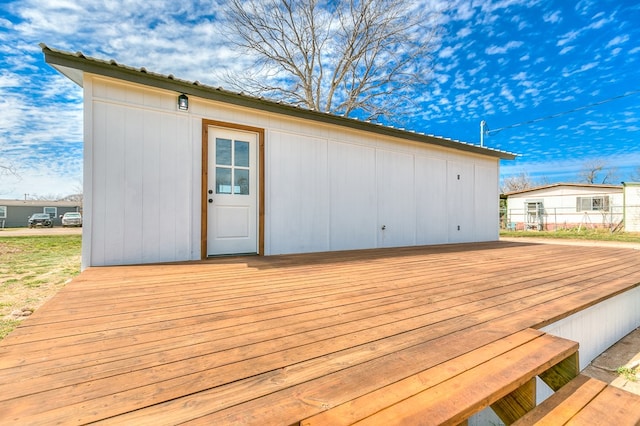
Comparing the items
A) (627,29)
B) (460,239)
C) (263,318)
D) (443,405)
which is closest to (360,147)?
(460,239)

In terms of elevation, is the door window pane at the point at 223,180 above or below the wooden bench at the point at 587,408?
above

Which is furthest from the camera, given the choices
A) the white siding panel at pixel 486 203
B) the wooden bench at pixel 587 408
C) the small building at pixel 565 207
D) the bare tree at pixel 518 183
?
the bare tree at pixel 518 183

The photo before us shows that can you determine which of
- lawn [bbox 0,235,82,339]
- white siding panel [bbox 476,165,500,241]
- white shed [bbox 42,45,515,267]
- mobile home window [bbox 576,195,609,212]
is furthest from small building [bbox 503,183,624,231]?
lawn [bbox 0,235,82,339]

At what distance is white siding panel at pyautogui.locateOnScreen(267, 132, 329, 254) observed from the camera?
170 inches

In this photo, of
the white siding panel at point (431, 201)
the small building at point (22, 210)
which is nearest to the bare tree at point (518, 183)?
the white siding panel at point (431, 201)

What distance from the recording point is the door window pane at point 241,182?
407cm

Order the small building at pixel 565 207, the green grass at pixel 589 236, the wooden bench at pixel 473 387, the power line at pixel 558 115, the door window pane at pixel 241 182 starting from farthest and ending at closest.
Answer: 1. the small building at pixel 565 207
2. the power line at pixel 558 115
3. the green grass at pixel 589 236
4. the door window pane at pixel 241 182
5. the wooden bench at pixel 473 387

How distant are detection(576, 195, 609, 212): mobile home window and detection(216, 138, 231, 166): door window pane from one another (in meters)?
19.4

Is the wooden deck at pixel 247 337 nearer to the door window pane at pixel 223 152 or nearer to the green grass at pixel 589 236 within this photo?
the door window pane at pixel 223 152

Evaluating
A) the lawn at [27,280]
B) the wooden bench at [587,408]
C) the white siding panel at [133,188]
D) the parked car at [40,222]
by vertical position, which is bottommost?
the lawn at [27,280]

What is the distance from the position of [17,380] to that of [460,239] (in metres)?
6.89

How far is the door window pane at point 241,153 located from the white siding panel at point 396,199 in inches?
94.2

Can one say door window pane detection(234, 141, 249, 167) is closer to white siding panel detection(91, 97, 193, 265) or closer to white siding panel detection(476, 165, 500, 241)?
white siding panel detection(91, 97, 193, 265)

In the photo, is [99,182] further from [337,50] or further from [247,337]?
[337,50]
